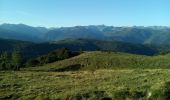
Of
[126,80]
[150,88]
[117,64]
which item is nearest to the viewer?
[150,88]

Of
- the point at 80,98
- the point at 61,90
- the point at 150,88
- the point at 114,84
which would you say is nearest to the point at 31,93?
the point at 61,90

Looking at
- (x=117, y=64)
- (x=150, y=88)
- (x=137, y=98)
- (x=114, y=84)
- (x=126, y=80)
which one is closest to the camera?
(x=137, y=98)

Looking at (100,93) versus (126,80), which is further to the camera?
(126,80)

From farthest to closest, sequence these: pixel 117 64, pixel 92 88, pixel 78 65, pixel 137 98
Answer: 1. pixel 78 65
2. pixel 117 64
3. pixel 92 88
4. pixel 137 98

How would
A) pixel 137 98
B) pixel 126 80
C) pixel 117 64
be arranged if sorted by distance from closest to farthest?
pixel 137 98 → pixel 126 80 → pixel 117 64

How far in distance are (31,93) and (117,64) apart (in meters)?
69.9

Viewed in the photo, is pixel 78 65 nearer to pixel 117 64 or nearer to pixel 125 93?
pixel 117 64

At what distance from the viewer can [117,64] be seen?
9269 centimetres

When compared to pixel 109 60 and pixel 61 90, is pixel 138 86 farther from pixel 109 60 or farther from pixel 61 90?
pixel 109 60

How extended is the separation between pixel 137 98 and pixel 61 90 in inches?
228

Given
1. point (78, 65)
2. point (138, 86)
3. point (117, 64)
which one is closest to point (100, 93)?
point (138, 86)

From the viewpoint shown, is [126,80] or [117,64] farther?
[117,64]

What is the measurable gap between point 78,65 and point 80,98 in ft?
257

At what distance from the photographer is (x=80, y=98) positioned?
2211 cm
